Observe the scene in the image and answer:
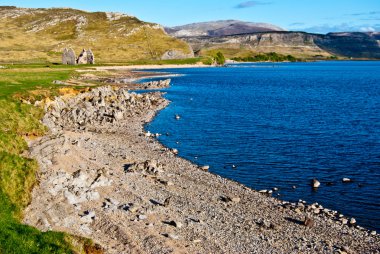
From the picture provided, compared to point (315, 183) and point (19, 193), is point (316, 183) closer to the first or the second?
point (315, 183)

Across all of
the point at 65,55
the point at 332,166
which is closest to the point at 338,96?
the point at 332,166

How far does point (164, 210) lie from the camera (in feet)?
98.2

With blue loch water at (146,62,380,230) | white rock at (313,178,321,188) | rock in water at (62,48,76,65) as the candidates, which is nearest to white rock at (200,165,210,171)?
blue loch water at (146,62,380,230)

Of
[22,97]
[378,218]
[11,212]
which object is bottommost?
[378,218]

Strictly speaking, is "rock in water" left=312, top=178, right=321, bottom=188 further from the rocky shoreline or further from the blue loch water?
the rocky shoreline

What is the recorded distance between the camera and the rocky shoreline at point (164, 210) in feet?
83.3

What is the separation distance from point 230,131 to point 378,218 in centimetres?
3418

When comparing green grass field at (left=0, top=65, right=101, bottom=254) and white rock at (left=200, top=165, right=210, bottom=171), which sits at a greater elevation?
green grass field at (left=0, top=65, right=101, bottom=254)

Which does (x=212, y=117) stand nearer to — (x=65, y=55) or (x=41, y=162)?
(x=41, y=162)

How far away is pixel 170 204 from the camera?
31.2 metres

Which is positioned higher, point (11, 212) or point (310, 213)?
point (11, 212)

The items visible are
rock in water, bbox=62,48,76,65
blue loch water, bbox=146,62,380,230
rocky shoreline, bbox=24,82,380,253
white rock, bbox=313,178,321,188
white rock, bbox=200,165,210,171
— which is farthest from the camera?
rock in water, bbox=62,48,76,65

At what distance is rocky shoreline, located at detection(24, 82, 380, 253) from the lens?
83.3ft

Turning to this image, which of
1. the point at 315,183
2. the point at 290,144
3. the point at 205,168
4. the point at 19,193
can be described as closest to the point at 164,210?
the point at 19,193
